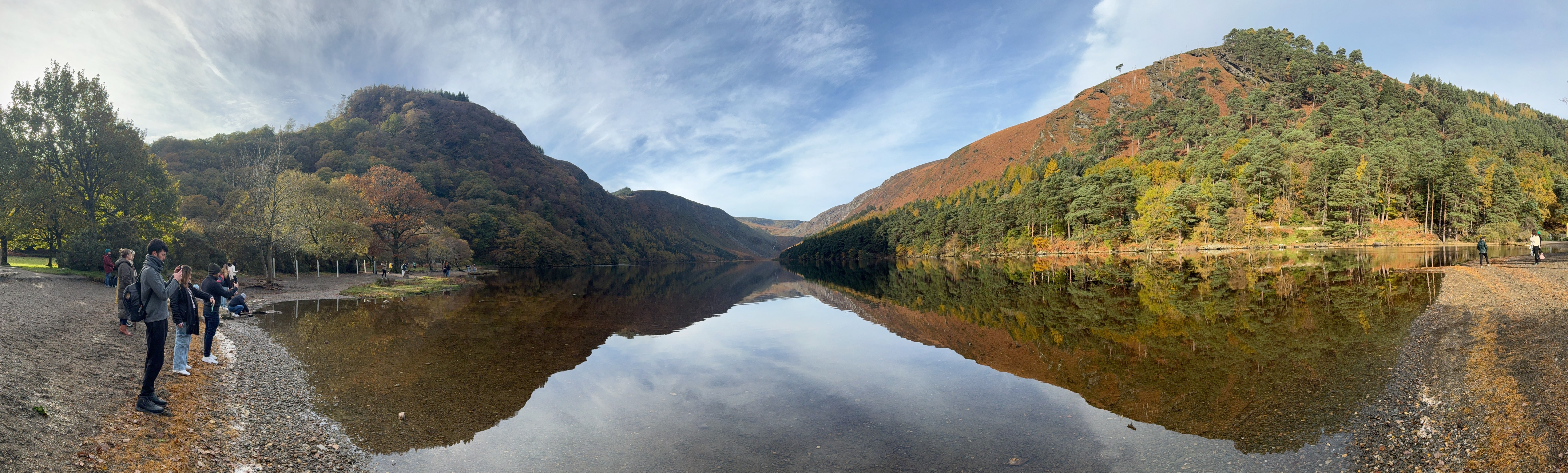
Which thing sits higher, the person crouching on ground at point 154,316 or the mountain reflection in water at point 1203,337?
the person crouching on ground at point 154,316

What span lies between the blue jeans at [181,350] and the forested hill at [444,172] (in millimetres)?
36931

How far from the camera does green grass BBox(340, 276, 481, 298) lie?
30906mm

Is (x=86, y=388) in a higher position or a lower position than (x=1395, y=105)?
lower

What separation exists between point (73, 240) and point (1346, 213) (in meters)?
114

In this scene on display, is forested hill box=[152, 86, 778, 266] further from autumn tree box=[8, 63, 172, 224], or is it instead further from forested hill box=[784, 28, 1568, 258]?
forested hill box=[784, 28, 1568, 258]

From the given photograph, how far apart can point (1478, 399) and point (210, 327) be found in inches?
848

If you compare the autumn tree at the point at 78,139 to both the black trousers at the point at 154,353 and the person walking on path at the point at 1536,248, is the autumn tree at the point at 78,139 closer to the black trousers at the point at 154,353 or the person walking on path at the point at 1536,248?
the black trousers at the point at 154,353

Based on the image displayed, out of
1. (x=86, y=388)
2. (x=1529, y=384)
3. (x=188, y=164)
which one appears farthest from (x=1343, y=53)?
(x=188, y=164)

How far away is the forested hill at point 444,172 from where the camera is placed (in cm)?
6919

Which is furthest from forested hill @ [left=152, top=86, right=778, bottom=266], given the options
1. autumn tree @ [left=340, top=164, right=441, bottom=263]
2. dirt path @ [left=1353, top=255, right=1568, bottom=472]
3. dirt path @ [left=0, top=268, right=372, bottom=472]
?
dirt path @ [left=1353, top=255, right=1568, bottom=472]

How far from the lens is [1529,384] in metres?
6.90

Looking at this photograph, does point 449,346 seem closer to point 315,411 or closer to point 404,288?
point 315,411

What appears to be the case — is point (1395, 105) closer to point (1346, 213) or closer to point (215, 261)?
point (1346, 213)

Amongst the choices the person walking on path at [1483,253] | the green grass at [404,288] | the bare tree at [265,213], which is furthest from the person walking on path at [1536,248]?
the bare tree at [265,213]
